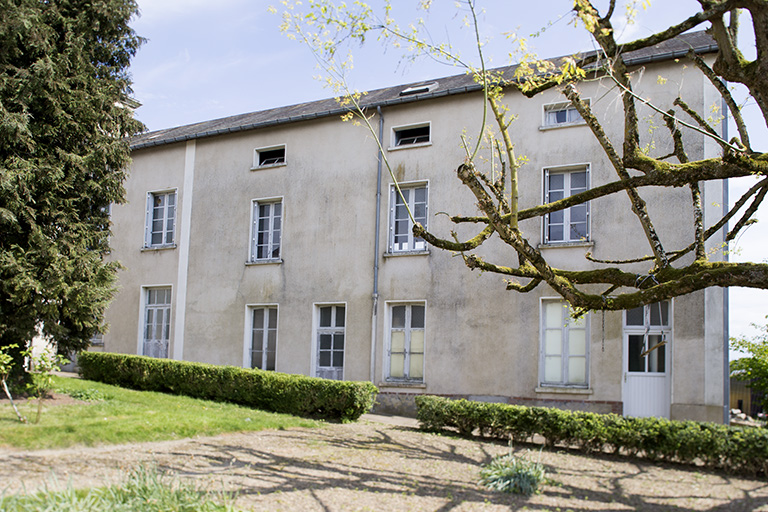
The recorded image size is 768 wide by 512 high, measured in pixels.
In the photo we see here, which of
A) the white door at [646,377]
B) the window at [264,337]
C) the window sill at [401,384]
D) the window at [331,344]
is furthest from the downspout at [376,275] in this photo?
the white door at [646,377]

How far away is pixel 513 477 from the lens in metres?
7.17

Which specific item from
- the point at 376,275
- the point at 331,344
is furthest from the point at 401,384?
the point at 376,275

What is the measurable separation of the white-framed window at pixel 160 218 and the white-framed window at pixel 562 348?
10.6 meters

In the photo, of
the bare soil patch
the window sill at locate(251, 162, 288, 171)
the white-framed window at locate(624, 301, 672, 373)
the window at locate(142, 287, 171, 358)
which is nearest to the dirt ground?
the bare soil patch

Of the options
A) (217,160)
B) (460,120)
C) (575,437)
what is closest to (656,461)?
(575,437)

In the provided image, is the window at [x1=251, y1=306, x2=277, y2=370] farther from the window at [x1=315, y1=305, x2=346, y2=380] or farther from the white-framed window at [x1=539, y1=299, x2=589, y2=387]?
the white-framed window at [x1=539, y1=299, x2=589, y2=387]

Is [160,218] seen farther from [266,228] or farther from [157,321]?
[266,228]

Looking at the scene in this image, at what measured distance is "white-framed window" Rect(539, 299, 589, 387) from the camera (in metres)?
13.0

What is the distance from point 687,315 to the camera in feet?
39.7

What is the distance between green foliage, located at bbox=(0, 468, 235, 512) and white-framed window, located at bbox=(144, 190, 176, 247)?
13.5 metres

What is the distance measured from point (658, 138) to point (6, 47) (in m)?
11.9

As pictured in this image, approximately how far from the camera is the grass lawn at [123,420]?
27.4 feet

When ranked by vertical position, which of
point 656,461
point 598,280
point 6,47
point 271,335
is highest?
point 6,47

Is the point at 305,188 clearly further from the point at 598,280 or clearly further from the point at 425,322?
the point at 598,280
